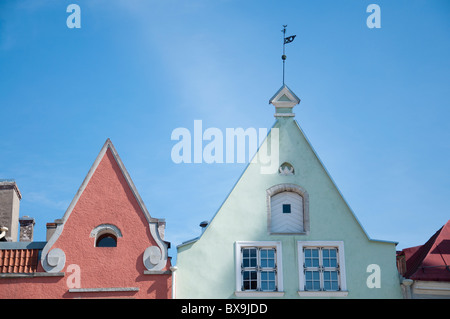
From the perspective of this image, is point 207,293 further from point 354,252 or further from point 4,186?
point 4,186

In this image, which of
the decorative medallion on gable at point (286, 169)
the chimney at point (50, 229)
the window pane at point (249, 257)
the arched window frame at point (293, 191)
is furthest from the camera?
the chimney at point (50, 229)

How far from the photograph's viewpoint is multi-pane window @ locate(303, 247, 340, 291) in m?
28.9

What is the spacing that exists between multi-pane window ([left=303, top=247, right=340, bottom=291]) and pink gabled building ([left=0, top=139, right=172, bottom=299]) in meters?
4.91

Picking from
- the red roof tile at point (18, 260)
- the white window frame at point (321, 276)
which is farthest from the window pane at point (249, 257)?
the red roof tile at point (18, 260)

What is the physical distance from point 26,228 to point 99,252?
22.2 feet

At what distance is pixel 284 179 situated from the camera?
30.2m

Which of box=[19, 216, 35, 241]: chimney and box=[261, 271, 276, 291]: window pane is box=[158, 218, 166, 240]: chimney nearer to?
box=[261, 271, 276, 291]: window pane

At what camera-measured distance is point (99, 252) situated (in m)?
28.9

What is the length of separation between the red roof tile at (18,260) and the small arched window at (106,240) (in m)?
2.22

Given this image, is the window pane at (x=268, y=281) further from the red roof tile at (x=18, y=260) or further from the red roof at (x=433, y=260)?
the red roof tile at (x=18, y=260)

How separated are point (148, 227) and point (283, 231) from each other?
4.92 meters

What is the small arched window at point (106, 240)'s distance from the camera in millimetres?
29641

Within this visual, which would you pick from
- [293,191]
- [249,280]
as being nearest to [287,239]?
[293,191]

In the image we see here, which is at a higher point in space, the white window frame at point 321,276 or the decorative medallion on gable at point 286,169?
the decorative medallion on gable at point 286,169
